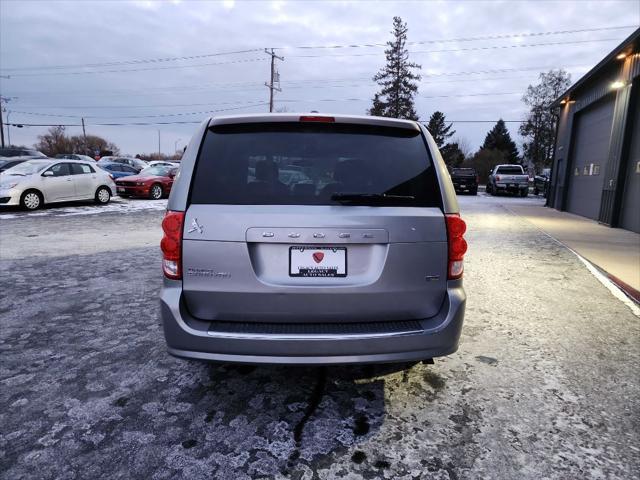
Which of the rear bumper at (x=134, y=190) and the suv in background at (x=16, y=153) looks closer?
the rear bumper at (x=134, y=190)

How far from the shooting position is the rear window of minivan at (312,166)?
247cm

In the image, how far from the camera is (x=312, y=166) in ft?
8.48

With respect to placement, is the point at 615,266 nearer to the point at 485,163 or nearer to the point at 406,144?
the point at 406,144

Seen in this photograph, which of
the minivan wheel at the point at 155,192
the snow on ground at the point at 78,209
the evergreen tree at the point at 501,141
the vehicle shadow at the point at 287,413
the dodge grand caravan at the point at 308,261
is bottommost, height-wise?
the snow on ground at the point at 78,209

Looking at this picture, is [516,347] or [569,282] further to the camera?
[569,282]

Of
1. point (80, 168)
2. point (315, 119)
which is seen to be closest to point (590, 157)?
point (315, 119)

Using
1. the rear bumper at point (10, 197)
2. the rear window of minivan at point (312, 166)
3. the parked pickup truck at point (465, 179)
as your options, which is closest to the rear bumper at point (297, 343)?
the rear window of minivan at point (312, 166)

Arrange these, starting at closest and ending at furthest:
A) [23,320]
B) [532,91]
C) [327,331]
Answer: [327,331] → [23,320] → [532,91]

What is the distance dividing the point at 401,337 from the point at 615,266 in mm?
6552

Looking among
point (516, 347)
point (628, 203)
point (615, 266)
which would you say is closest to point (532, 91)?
point (628, 203)

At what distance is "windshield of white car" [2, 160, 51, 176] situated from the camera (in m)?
13.3

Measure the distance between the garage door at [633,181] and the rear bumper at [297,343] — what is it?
1196 centimetres

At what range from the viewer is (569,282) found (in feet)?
20.1

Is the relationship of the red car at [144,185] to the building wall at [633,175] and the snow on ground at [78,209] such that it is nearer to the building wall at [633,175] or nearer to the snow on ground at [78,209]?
the snow on ground at [78,209]
